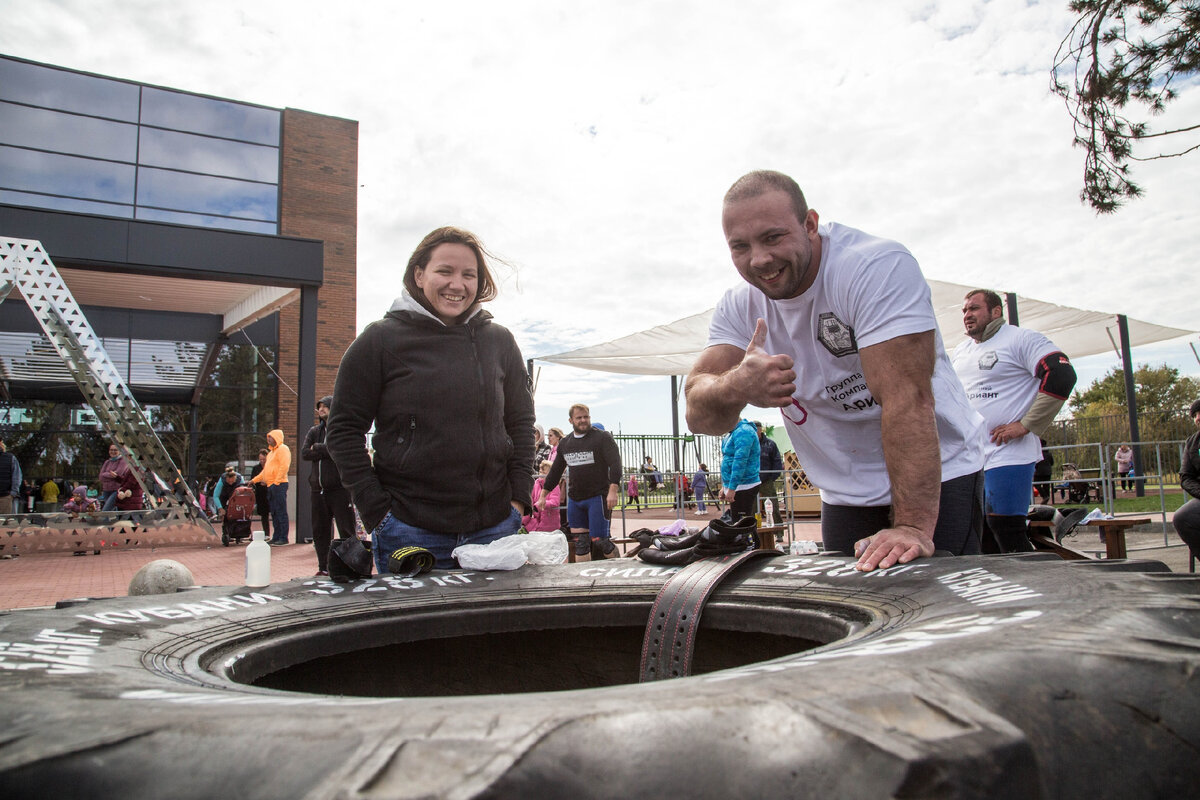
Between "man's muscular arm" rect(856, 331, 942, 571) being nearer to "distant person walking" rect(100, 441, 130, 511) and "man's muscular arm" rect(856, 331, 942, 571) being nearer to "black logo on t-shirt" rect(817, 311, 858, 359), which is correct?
"black logo on t-shirt" rect(817, 311, 858, 359)

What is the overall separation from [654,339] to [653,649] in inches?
488

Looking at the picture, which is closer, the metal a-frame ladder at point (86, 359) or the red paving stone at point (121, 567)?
the red paving stone at point (121, 567)

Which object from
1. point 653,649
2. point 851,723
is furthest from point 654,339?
point 851,723

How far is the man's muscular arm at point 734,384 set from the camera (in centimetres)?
Result: 180

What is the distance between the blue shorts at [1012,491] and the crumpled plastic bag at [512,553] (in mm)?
3051

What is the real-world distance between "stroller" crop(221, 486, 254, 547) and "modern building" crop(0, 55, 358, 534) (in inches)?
32.5

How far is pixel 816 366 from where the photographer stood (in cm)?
216

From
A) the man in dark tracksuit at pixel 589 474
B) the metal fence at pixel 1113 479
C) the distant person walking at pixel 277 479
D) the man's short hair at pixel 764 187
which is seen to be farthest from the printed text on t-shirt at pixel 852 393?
the distant person walking at pixel 277 479

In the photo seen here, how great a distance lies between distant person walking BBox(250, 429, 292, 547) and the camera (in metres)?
10.4

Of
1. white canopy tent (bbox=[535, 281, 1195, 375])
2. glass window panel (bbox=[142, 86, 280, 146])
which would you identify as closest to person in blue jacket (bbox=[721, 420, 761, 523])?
white canopy tent (bbox=[535, 281, 1195, 375])

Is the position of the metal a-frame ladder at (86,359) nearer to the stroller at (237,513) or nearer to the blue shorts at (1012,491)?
the stroller at (237,513)

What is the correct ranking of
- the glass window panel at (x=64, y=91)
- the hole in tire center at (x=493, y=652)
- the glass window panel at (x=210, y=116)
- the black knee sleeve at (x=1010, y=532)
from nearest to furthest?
1. the hole in tire center at (x=493, y=652)
2. the black knee sleeve at (x=1010, y=532)
3. the glass window panel at (x=64, y=91)
4. the glass window panel at (x=210, y=116)

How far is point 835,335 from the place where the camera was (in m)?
2.07

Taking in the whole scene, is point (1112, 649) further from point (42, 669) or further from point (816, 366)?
point (816, 366)
